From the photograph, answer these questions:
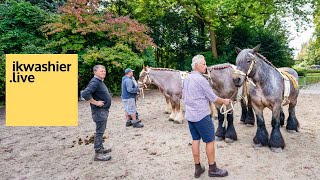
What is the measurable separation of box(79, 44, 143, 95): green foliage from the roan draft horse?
3920 millimetres

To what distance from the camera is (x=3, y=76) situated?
400 inches

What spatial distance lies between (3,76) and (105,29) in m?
4.52

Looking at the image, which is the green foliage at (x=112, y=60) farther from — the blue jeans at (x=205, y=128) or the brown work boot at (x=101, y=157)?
the blue jeans at (x=205, y=128)

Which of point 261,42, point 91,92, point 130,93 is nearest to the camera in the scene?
point 91,92

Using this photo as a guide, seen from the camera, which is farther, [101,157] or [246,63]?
[101,157]

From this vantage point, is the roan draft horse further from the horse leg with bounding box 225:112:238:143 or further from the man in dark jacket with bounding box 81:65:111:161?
the man in dark jacket with bounding box 81:65:111:161

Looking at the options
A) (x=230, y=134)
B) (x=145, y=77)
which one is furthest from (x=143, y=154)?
(x=145, y=77)

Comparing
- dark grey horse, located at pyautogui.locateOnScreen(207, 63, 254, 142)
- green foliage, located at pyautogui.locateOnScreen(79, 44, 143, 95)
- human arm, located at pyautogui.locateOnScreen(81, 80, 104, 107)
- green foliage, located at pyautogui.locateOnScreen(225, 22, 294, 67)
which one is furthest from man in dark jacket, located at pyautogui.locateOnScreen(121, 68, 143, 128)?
green foliage, located at pyautogui.locateOnScreen(225, 22, 294, 67)

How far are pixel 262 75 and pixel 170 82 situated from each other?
3.12m

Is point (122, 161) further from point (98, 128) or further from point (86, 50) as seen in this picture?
point (86, 50)

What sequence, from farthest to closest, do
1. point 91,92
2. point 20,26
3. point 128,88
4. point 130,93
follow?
point 20,26 < point 130,93 < point 128,88 < point 91,92

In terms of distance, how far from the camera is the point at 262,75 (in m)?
5.05

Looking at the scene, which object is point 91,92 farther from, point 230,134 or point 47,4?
point 47,4

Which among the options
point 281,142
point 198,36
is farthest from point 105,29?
point 281,142
